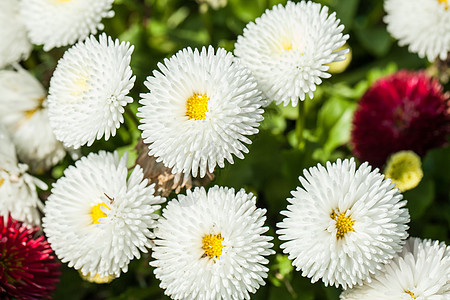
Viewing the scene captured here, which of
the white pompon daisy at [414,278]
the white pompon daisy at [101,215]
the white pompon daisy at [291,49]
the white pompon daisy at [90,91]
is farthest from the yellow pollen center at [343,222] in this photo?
the white pompon daisy at [90,91]

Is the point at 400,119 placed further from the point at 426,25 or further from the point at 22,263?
the point at 22,263

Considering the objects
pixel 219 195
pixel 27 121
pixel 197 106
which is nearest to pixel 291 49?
pixel 197 106

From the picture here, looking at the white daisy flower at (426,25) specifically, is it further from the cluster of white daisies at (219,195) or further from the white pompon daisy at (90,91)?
the white pompon daisy at (90,91)

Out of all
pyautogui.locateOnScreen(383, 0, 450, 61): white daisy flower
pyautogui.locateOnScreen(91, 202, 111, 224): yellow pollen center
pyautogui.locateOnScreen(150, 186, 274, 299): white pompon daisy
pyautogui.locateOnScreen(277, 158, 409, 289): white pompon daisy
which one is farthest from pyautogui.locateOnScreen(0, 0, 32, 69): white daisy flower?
pyautogui.locateOnScreen(383, 0, 450, 61): white daisy flower

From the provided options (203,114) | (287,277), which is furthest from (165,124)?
(287,277)

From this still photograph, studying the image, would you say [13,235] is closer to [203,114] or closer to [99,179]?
[99,179]

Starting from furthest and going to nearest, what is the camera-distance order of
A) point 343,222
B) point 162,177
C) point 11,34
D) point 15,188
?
point 11,34, point 15,188, point 162,177, point 343,222
